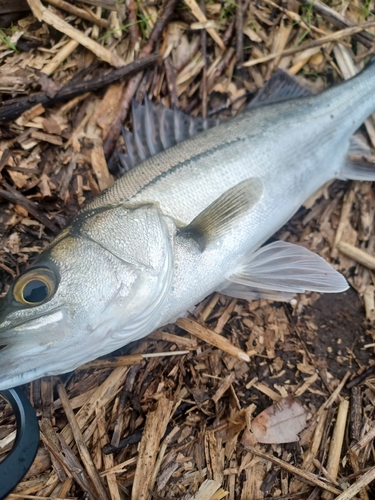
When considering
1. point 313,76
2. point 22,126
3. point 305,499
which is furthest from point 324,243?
point 22,126

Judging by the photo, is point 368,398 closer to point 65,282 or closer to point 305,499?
point 305,499

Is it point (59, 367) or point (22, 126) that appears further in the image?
point (22, 126)

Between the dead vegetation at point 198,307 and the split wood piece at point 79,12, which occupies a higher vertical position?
the split wood piece at point 79,12

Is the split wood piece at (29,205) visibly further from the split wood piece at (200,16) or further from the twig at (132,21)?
the split wood piece at (200,16)

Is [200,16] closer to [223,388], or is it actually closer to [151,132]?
[151,132]

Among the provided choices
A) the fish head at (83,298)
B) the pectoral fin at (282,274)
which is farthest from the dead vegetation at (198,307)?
the fish head at (83,298)

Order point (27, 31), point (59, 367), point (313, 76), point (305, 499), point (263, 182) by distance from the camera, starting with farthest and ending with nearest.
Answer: point (313, 76) < point (27, 31) < point (263, 182) < point (305, 499) < point (59, 367)

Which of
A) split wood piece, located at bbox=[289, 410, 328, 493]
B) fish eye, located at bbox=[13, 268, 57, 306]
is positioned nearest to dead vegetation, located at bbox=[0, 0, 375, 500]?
split wood piece, located at bbox=[289, 410, 328, 493]
